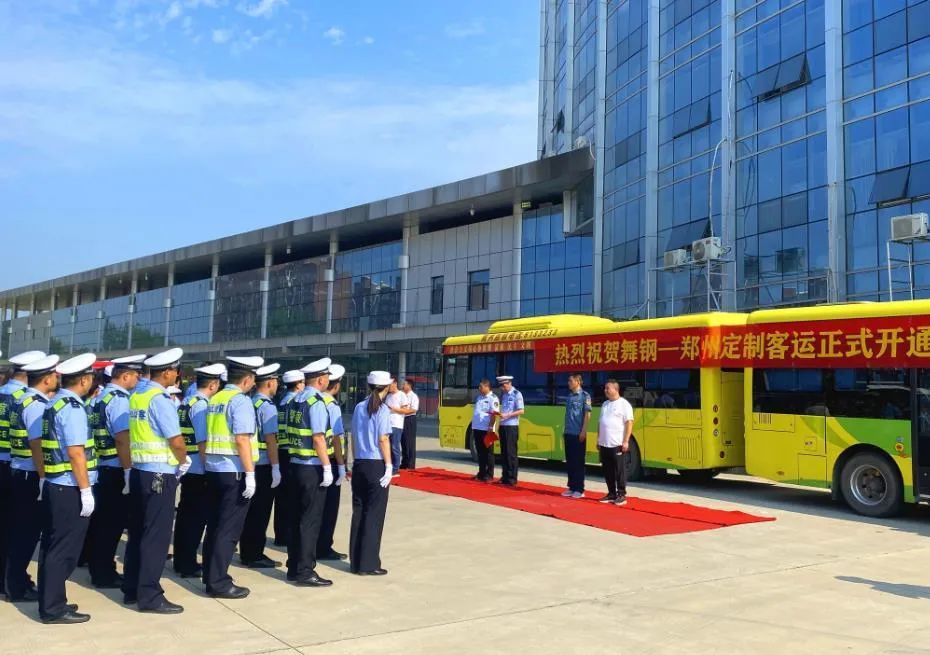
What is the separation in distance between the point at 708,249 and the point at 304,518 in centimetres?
2103

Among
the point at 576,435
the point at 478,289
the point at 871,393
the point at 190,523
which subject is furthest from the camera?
the point at 478,289

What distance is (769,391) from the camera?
1274cm

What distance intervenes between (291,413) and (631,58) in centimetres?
2930

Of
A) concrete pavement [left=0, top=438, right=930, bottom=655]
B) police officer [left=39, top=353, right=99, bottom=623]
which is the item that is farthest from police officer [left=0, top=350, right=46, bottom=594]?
police officer [left=39, top=353, right=99, bottom=623]

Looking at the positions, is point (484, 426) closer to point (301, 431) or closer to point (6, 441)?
point (301, 431)

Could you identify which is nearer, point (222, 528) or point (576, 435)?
point (222, 528)

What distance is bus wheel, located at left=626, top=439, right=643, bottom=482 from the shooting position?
15.0 m

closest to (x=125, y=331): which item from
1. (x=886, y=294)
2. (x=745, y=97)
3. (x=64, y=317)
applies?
(x=64, y=317)

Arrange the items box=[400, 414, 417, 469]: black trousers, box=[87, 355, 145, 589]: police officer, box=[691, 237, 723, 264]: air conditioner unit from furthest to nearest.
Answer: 1. box=[691, 237, 723, 264]: air conditioner unit
2. box=[400, 414, 417, 469]: black trousers
3. box=[87, 355, 145, 589]: police officer

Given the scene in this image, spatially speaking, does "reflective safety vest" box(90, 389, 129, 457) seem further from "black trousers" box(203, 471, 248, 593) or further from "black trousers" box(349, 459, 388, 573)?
"black trousers" box(349, 459, 388, 573)

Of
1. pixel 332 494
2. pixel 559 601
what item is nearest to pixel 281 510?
pixel 332 494

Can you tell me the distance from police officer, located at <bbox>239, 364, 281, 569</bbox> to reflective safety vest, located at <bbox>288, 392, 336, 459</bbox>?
0.38 metres

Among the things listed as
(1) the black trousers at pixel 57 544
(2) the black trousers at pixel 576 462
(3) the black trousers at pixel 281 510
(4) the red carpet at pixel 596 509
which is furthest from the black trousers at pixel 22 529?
(2) the black trousers at pixel 576 462

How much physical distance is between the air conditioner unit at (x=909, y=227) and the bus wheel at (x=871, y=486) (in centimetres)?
1107
